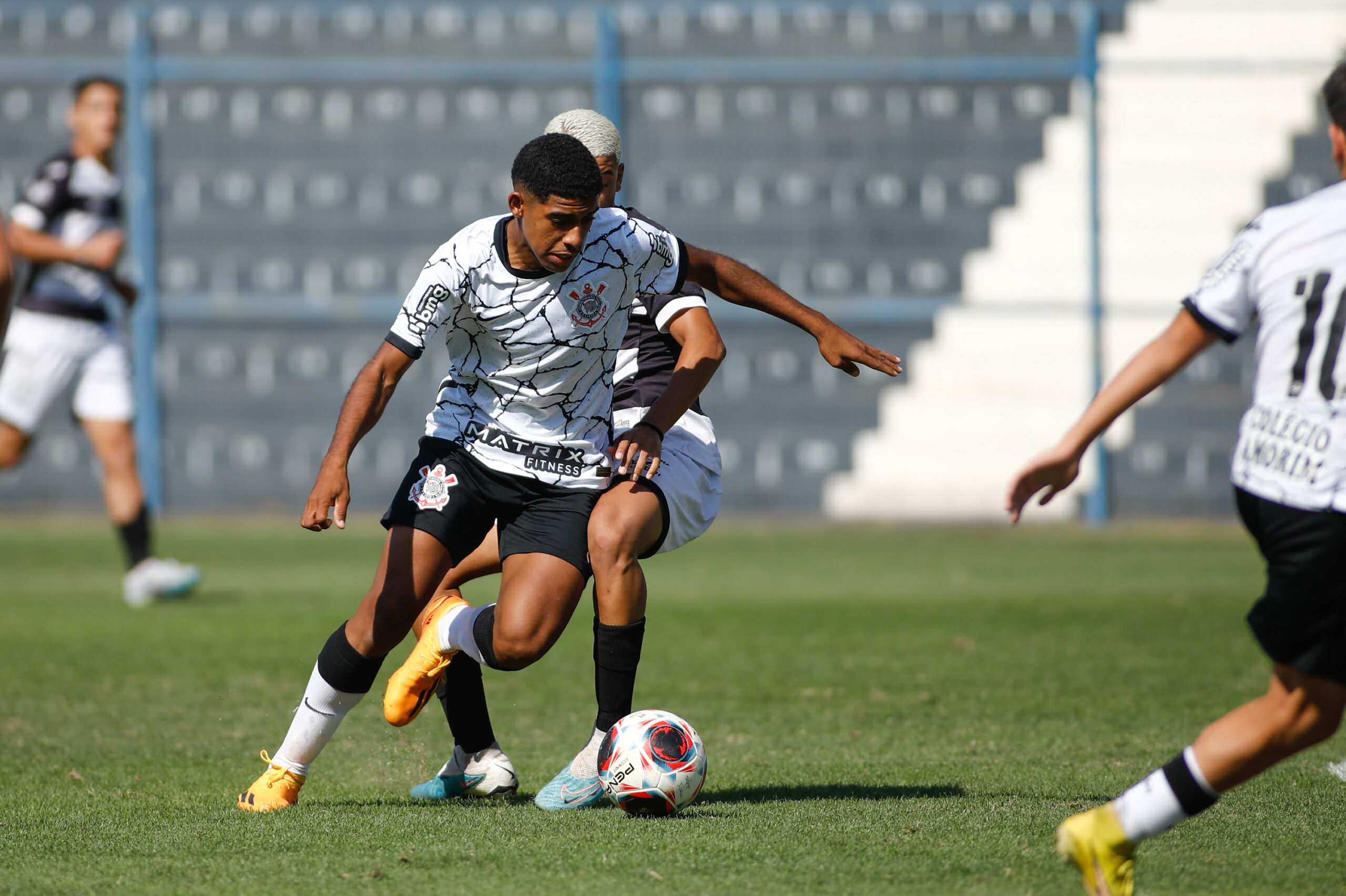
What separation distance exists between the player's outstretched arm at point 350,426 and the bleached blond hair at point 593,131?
3.21 ft

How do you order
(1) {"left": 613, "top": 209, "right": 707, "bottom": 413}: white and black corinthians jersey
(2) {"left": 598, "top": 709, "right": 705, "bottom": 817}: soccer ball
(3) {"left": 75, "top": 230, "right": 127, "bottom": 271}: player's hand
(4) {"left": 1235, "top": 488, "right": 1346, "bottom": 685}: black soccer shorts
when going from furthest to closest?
(3) {"left": 75, "top": 230, "right": 127, "bottom": 271}: player's hand, (1) {"left": 613, "top": 209, "right": 707, "bottom": 413}: white and black corinthians jersey, (2) {"left": 598, "top": 709, "right": 705, "bottom": 817}: soccer ball, (4) {"left": 1235, "top": 488, "right": 1346, "bottom": 685}: black soccer shorts

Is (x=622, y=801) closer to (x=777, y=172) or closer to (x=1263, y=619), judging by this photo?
(x=1263, y=619)

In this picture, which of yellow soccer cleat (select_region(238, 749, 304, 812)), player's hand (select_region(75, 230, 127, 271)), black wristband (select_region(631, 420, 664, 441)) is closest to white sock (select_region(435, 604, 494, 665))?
yellow soccer cleat (select_region(238, 749, 304, 812))

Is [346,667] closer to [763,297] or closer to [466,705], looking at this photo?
[466,705]

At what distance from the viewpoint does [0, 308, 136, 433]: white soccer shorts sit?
9.16 meters

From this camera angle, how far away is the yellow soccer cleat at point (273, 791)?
4180 mm

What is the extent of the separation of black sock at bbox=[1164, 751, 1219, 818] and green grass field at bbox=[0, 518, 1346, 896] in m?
0.33

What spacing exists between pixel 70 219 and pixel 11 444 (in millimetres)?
1392

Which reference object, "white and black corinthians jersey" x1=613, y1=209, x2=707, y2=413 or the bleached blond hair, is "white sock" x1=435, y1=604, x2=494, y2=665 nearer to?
"white and black corinthians jersey" x1=613, y1=209, x2=707, y2=413

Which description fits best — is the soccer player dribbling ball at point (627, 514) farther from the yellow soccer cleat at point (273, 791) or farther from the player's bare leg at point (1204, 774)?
the player's bare leg at point (1204, 774)

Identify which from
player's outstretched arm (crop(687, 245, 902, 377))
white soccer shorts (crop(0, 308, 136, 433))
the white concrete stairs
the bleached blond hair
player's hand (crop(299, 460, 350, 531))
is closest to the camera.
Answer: player's hand (crop(299, 460, 350, 531))

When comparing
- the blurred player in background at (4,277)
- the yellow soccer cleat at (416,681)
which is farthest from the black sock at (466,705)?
the blurred player in background at (4,277)

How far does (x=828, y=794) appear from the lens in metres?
4.39

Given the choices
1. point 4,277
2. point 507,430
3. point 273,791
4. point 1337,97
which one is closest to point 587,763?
point 273,791
